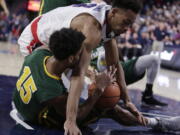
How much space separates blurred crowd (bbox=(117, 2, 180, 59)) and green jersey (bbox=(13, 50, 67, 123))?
861 centimetres

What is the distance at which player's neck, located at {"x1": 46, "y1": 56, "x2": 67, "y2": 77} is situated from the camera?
2.86 meters

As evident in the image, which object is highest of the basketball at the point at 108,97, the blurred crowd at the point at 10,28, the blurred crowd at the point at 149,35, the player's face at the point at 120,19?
the player's face at the point at 120,19

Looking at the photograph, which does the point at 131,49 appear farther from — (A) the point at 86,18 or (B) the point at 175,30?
(A) the point at 86,18

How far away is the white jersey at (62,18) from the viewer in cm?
301

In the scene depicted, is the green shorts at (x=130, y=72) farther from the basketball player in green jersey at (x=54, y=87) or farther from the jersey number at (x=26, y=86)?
the jersey number at (x=26, y=86)

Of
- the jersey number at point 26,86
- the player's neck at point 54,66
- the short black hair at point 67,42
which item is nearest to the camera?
the short black hair at point 67,42

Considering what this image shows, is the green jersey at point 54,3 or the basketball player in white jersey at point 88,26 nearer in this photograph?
the basketball player in white jersey at point 88,26

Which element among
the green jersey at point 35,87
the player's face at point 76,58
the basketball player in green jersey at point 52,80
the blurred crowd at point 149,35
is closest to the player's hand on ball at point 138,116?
the basketball player in green jersey at point 52,80

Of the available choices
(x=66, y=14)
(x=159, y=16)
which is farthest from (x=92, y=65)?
(x=159, y=16)

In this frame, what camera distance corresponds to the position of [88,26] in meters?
2.88

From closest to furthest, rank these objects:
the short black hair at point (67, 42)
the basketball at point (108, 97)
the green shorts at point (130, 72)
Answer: the short black hair at point (67, 42)
the basketball at point (108, 97)
the green shorts at point (130, 72)

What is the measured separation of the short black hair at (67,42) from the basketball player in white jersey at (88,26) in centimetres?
11

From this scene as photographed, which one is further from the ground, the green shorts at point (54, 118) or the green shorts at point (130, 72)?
the green shorts at point (54, 118)

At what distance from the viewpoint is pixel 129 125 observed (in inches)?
132
